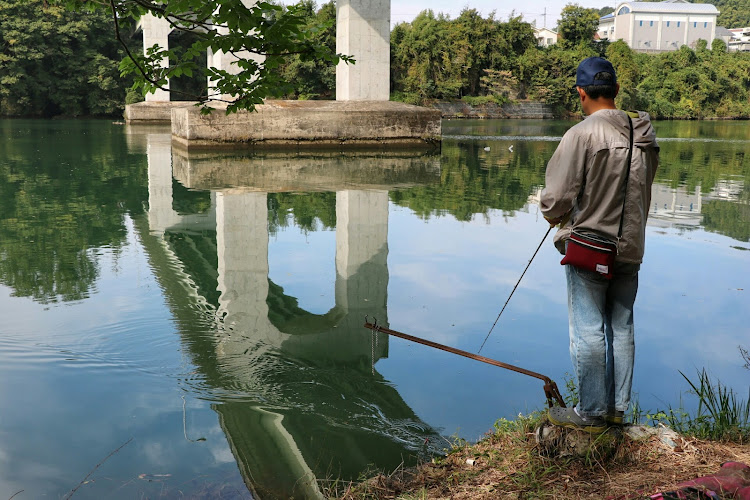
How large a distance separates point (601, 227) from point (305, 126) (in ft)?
62.2

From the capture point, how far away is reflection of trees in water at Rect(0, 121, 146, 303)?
286 inches

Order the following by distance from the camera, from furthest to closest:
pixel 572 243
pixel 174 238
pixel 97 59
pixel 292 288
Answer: pixel 97 59, pixel 174 238, pixel 292 288, pixel 572 243

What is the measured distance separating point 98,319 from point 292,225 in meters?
4.70

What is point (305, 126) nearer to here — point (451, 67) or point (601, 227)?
point (601, 227)

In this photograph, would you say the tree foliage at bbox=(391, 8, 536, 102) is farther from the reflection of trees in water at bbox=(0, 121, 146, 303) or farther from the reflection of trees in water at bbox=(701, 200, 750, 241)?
the reflection of trees in water at bbox=(701, 200, 750, 241)

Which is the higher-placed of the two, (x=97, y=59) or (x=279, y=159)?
(x=97, y=59)

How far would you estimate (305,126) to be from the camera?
21.6m

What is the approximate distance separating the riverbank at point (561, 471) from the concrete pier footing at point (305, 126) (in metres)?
18.2

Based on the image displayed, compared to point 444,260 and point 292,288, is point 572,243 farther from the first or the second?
point 444,260

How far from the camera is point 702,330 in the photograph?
19.0 ft

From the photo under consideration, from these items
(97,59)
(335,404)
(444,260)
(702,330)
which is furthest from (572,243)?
(97,59)

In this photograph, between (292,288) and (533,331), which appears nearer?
(533,331)

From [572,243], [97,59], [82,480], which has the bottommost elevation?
[82,480]

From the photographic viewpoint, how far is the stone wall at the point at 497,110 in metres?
60.7
